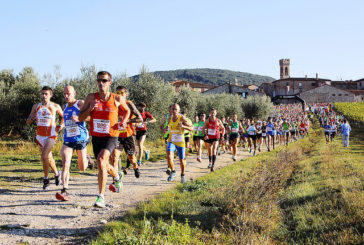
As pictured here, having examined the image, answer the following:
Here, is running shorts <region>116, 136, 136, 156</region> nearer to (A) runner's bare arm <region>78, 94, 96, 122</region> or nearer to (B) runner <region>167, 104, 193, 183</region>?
(B) runner <region>167, 104, 193, 183</region>

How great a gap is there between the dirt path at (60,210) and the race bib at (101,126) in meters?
1.35

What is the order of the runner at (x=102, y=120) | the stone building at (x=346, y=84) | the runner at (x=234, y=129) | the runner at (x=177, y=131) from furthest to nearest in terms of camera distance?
the stone building at (x=346, y=84) < the runner at (x=234, y=129) < the runner at (x=177, y=131) < the runner at (x=102, y=120)

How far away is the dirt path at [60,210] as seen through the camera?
170 inches

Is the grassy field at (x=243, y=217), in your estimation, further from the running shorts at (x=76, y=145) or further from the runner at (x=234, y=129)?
the runner at (x=234, y=129)

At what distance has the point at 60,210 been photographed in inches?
214

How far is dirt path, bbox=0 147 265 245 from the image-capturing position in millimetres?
4316

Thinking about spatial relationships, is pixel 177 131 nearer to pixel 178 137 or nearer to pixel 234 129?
pixel 178 137

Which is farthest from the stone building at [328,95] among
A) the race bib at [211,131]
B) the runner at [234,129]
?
the race bib at [211,131]

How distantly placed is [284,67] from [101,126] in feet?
496

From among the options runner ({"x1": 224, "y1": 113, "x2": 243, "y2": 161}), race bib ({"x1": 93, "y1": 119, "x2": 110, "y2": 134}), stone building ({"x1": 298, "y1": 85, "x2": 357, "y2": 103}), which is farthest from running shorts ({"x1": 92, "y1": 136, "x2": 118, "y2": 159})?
stone building ({"x1": 298, "y1": 85, "x2": 357, "y2": 103})

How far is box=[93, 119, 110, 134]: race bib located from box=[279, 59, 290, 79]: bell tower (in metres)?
149

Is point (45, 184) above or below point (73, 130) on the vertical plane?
below

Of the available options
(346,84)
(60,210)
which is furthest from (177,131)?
(346,84)

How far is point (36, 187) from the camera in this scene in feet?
24.1
